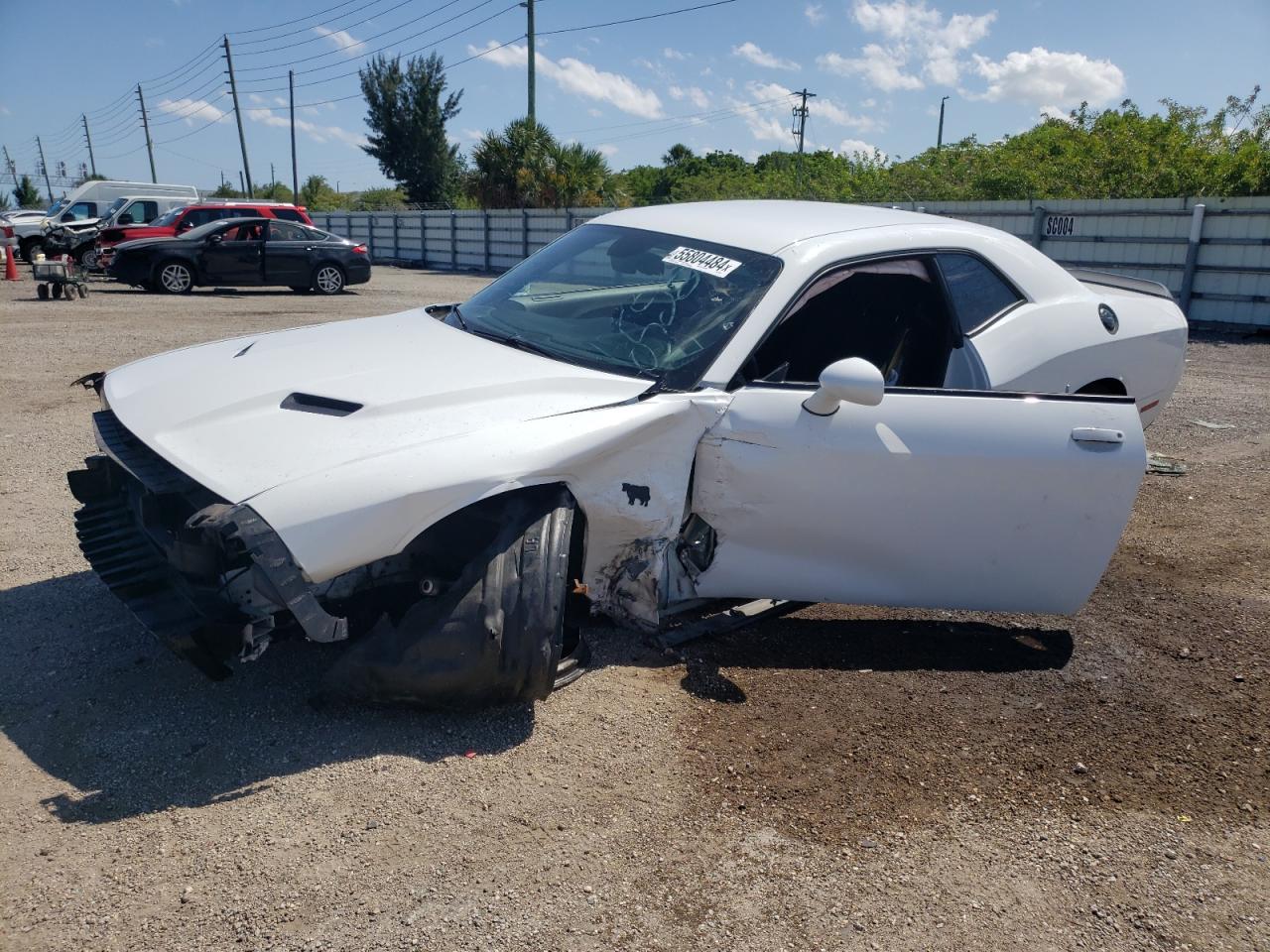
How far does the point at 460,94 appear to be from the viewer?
53.5 meters

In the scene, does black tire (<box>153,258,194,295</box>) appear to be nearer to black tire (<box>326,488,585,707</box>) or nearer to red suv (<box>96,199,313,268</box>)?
Result: red suv (<box>96,199,313,268</box>)

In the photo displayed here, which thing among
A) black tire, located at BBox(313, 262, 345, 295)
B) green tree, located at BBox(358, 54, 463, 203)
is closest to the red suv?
black tire, located at BBox(313, 262, 345, 295)

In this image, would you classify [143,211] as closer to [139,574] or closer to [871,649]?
[139,574]

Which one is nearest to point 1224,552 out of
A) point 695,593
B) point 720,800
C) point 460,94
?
point 695,593

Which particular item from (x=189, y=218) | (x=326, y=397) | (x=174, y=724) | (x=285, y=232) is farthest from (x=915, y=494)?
(x=189, y=218)

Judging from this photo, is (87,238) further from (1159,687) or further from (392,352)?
(1159,687)

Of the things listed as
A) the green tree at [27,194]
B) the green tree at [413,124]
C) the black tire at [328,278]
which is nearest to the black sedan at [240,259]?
the black tire at [328,278]

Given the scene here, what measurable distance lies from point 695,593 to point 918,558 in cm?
81

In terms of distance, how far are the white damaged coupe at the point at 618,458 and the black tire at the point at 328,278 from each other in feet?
50.6

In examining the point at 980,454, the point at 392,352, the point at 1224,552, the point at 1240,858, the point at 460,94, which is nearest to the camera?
the point at 1240,858

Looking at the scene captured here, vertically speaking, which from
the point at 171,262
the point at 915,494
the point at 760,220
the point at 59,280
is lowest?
the point at 59,280

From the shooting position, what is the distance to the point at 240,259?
17.9 meters

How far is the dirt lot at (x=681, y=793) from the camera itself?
7.43 feet

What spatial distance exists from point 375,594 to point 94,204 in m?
30.1
